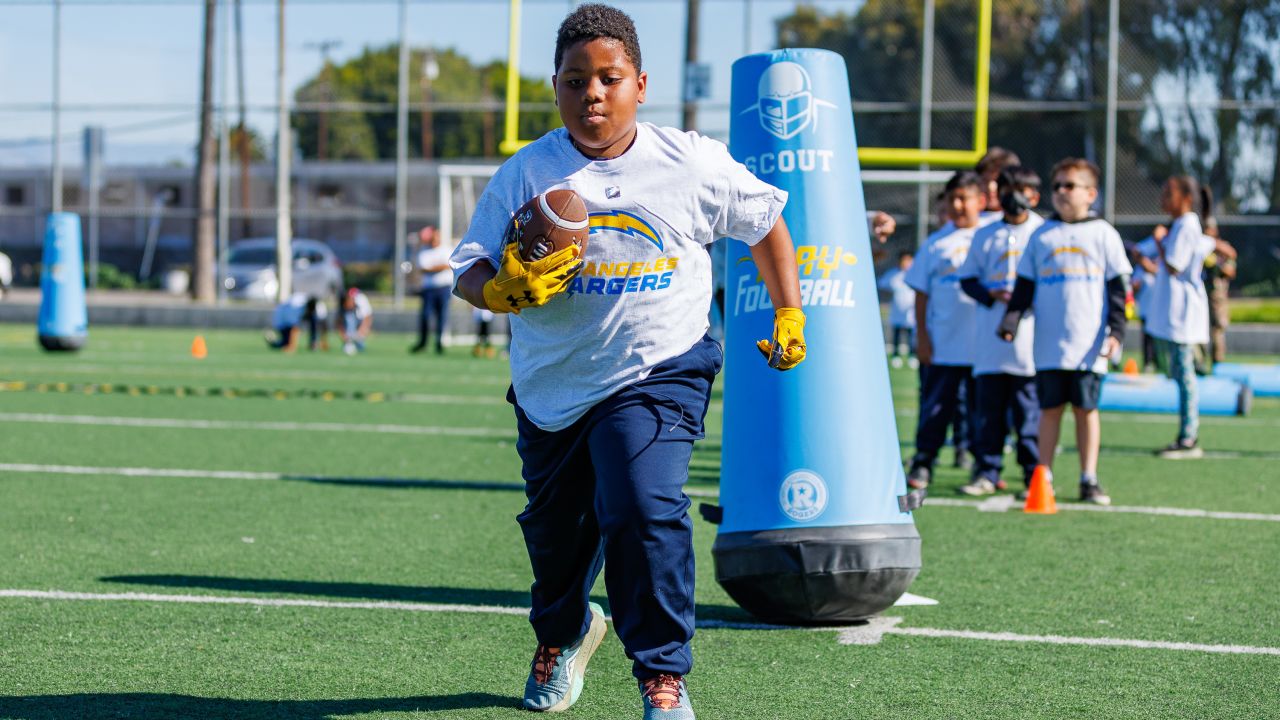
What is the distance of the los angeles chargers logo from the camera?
3578 mm

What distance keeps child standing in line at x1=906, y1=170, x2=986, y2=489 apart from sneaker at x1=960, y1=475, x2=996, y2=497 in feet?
0.68

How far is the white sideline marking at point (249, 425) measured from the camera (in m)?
10.9

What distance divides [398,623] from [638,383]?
1.64m

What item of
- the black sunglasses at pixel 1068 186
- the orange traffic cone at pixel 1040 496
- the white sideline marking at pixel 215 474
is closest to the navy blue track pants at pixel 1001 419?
the orange traffic cone at pixel 1040 496

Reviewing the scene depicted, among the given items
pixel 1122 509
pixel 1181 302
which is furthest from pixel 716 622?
pixel 1181 302

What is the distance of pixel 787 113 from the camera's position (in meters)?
4.96

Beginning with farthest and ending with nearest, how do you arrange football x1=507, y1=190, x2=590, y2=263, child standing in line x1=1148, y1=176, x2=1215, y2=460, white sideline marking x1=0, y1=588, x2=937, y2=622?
child standing in line x1=1148, y1=176, x2=1215, y2=460
white sideline marking x1=0, y1=588, x2=937, y2=622
football x1=507, y1=190, x2=590, y2=263

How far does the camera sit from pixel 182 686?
4.03 meters

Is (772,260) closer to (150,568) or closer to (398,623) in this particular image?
(398,623)

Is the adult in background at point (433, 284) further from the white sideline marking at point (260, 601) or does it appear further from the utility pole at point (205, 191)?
the white sideline marking at point (260, 601)

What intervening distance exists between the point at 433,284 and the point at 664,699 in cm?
1712

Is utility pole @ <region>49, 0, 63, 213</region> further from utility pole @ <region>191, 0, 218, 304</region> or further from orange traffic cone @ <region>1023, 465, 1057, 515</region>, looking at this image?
orange traffic cone @ <region>1023, 465, 1057, 515</region>

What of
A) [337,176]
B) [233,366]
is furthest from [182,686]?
[337,176]

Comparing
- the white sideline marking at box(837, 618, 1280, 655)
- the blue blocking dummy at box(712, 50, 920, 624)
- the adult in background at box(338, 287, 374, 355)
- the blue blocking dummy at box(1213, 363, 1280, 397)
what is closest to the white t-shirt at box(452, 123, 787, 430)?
the blue blocking dummy at box(712, 50, 920, 624)
